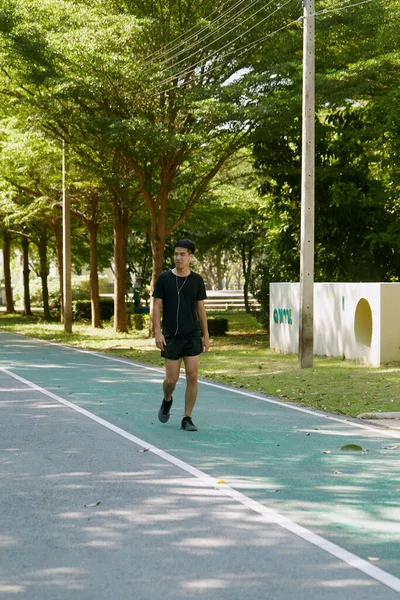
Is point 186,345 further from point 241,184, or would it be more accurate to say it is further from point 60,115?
point 241,184

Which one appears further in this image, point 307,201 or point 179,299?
point 307,201

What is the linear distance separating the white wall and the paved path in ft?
23.5

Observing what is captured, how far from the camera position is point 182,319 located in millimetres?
10219

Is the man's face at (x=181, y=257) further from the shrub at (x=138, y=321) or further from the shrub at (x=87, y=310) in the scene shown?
Result: the shrub at (x=87, y=310)

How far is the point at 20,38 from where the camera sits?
981 inches

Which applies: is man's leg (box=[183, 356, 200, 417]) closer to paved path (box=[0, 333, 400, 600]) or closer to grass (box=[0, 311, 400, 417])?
paved path (box=[0, 333, 400, 600])

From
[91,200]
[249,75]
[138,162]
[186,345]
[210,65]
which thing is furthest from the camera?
[91,200]

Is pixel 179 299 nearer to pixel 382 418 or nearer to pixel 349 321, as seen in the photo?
pixel 382 418

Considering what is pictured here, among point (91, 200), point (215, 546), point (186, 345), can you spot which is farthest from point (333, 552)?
point (91, 200)

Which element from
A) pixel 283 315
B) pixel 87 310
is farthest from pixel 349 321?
pixel 87 310

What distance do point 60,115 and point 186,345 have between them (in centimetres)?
1784

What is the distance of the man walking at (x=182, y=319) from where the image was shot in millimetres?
10156

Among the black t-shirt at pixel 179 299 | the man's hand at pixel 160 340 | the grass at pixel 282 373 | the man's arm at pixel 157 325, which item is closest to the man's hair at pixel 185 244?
the black t-shirt at pixel 179 299

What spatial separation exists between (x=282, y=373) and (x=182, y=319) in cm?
808
